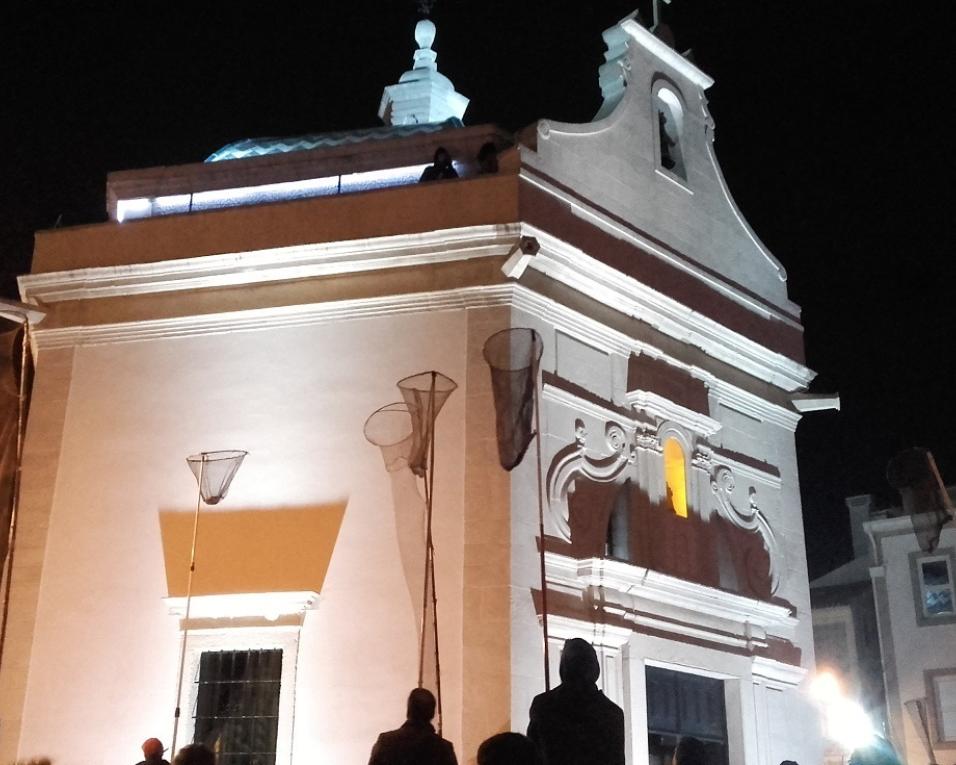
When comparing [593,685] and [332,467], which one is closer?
[593,685]

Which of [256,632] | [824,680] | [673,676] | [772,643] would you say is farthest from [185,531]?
[824,680]

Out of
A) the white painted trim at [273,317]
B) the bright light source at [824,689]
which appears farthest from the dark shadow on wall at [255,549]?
the bright light source at [824,689]

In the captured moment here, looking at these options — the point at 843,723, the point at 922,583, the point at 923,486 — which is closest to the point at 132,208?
the point at 923,486

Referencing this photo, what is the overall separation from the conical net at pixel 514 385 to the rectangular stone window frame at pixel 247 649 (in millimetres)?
3145

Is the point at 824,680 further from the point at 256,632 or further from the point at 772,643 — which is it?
the point at 256,632

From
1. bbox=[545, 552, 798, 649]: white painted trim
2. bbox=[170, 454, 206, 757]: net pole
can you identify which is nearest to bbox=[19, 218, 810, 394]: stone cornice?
bbox=[170, 454, 206, 757]: net pole

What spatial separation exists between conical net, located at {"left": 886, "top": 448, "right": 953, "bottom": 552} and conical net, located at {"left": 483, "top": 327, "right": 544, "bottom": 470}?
572 cm

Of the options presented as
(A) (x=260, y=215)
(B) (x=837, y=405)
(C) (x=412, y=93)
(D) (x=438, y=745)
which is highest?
(C) (x=412, y=93)

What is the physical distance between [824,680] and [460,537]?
6.42m

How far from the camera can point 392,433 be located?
42.9ft

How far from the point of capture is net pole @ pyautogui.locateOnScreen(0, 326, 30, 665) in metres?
13.4

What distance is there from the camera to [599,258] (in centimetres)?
1489

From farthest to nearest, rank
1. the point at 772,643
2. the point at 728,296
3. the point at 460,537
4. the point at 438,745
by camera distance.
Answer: the point at 728,296, the point at 772,643, the point at 460,537, the point at 438,745

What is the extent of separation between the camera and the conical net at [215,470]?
13.2 meters
